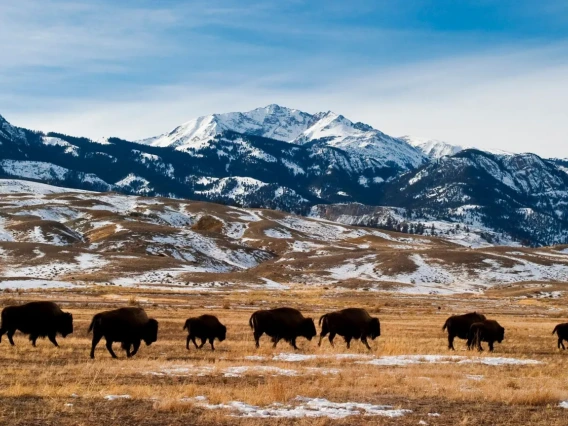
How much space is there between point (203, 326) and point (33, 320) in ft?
23.0

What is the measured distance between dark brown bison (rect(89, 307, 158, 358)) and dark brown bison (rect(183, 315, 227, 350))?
302cm

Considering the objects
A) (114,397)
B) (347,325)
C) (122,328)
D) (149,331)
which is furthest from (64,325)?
(114,397)

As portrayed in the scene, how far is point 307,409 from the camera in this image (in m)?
13.1

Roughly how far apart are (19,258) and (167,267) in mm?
30102

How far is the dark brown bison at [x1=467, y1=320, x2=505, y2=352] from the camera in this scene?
27.9 meters

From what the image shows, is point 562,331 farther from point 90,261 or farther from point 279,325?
point 90,261

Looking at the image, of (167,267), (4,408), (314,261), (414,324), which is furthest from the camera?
(314,261)

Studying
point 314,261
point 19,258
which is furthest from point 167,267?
point 314,261

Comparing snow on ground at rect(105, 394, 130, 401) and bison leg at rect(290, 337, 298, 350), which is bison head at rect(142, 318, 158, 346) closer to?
bison leg at rect(290, 337, 298, 350)

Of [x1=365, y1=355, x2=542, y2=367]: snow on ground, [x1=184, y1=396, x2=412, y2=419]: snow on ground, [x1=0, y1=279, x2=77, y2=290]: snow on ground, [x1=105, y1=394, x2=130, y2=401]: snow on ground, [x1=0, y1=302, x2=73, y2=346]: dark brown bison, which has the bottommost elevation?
[x1=0, y1=279, x2=77, y2=290]: snow on ground

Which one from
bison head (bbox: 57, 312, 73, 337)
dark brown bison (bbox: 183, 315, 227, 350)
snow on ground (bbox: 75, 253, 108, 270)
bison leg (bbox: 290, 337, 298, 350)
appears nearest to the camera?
bison head (bbox: 57, 312, 73, 337)

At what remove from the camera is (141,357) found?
22172 millimetres

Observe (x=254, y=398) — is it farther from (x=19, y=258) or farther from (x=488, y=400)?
(x=19, y=258)

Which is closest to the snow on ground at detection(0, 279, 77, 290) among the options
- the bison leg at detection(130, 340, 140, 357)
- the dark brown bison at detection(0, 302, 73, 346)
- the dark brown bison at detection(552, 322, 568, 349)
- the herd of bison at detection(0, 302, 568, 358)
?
the dark brown bison at detection(0, 302, 73, 346)
